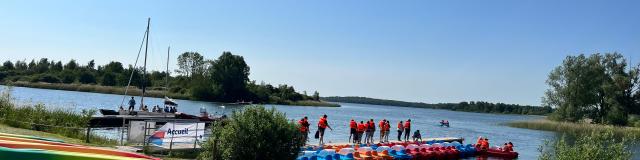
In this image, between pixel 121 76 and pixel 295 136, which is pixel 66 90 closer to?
pixel 121 76

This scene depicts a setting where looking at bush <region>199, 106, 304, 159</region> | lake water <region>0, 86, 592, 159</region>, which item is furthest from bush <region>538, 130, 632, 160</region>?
lake water <region>0, 86, 592, 159</region>

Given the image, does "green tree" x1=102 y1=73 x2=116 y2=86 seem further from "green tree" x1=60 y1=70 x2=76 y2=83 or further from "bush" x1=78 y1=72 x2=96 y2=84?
"green tree" x1=60 y1=70 x2=76 y2=83

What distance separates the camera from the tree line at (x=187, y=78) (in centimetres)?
11731

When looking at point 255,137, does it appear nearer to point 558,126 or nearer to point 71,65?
point 558,126

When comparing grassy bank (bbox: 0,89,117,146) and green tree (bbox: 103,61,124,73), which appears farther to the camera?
green tree (bbox: 103,61,124,73)

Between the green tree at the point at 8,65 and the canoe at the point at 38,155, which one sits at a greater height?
the green tree at the point at 8,65

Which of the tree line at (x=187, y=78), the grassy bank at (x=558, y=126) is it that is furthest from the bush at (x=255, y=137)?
the tree line at (x=187, y=78)

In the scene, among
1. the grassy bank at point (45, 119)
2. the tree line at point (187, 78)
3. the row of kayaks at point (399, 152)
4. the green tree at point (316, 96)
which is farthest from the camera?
the green tree at point (316, 96)

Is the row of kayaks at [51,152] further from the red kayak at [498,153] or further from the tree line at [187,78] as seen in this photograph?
the tree line at [187,78]

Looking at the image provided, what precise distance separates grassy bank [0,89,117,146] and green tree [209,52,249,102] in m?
89.9

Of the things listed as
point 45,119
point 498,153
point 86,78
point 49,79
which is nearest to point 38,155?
point 45,119

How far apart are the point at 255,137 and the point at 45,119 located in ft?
47.6

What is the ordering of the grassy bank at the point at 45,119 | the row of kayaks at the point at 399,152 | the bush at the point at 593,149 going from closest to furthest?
the bush at the point at 593,149
the grassy bank at the point at 45,119
the row of kayaks at the point at 399,152

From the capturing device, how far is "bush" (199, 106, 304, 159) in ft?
51.8
